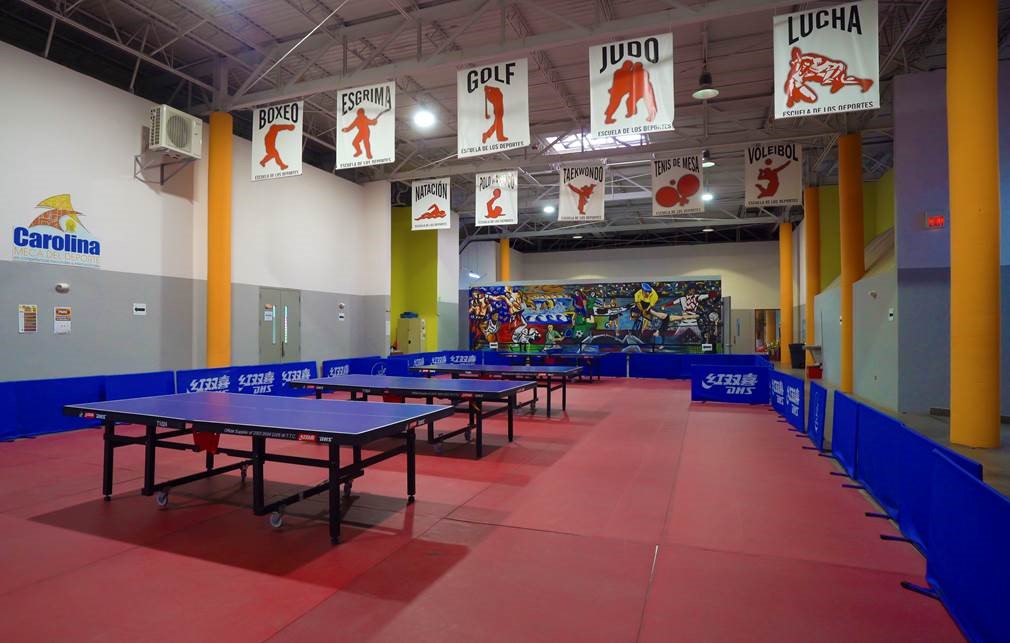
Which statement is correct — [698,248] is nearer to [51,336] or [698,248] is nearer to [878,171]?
[878,171]

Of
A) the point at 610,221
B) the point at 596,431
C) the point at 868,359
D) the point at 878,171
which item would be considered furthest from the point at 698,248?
the point at 596,431

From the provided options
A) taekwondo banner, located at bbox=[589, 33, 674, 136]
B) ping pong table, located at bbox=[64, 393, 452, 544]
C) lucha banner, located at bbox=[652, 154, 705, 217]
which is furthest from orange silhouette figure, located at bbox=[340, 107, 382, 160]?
lucha banner, located at bbox=[652, 154, 705, 217]

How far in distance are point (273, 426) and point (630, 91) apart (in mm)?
6275

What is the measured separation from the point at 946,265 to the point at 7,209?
15560 mm

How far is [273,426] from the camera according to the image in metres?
4.36

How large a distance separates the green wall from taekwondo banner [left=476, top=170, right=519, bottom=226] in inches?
335

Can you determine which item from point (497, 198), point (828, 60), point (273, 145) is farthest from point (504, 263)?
point (828, 60)

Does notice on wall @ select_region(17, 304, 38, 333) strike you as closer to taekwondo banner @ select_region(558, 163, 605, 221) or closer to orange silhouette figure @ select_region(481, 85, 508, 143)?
orange silhouette figure @ select_region(481, 85, 508, 143)

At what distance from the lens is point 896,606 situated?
340 centimetres

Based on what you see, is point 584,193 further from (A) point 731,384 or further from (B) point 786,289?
(B) point 786,289

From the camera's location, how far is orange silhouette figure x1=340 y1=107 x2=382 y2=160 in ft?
30.4

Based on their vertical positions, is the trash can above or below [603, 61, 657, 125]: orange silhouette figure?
below

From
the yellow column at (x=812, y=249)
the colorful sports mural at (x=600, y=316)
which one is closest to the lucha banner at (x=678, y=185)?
the colorful sports mural at (x=600, y=316)

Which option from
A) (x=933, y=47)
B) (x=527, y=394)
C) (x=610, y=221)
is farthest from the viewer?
(x=610, y=221)
